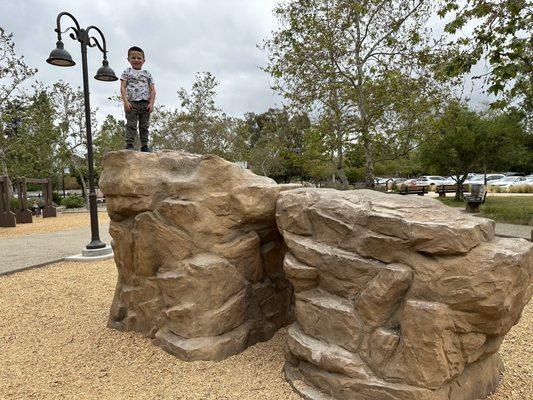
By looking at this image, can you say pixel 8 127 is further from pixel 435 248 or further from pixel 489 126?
pixel 489 126

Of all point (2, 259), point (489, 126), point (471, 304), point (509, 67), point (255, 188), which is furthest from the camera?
point (489, 126)

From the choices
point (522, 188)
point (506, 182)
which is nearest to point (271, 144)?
point (522, 188)

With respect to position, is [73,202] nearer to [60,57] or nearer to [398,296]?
[60,57]

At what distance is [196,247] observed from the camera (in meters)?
3.36

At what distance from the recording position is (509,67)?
21.6 ft

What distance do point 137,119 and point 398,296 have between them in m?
3.92

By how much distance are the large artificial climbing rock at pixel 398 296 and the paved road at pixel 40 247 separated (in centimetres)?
641

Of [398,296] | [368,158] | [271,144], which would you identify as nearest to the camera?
[398,296]

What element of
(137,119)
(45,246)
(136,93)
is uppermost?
(136,93)

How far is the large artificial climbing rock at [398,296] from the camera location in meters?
2.25

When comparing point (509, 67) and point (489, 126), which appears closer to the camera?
point (509, 67)

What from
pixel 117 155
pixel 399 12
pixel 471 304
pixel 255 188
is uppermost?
pixel 399 12

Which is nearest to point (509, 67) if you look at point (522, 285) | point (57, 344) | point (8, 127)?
point (522, 285)

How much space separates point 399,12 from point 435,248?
34.9ft
